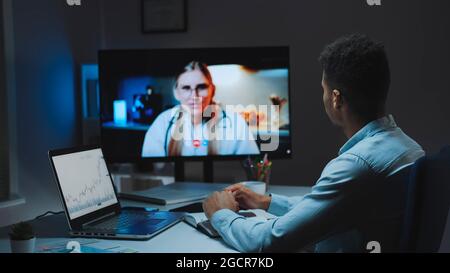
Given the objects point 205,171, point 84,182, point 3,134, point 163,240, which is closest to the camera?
point 163,240

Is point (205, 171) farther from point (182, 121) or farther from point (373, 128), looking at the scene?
point (373, 128)

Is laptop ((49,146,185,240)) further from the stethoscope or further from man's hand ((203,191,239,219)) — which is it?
the stethoscope

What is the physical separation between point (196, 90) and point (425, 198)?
1.23 meters

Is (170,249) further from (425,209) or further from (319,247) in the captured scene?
(425,209)

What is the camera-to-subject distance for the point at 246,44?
2.48 metres

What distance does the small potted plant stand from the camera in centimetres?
119

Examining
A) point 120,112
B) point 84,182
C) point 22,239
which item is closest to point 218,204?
point 84,182

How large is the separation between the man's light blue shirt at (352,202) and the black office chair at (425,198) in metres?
0.07

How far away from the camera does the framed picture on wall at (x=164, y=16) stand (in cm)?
255

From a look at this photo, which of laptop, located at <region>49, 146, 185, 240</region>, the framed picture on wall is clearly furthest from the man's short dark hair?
the framed picture on wall
